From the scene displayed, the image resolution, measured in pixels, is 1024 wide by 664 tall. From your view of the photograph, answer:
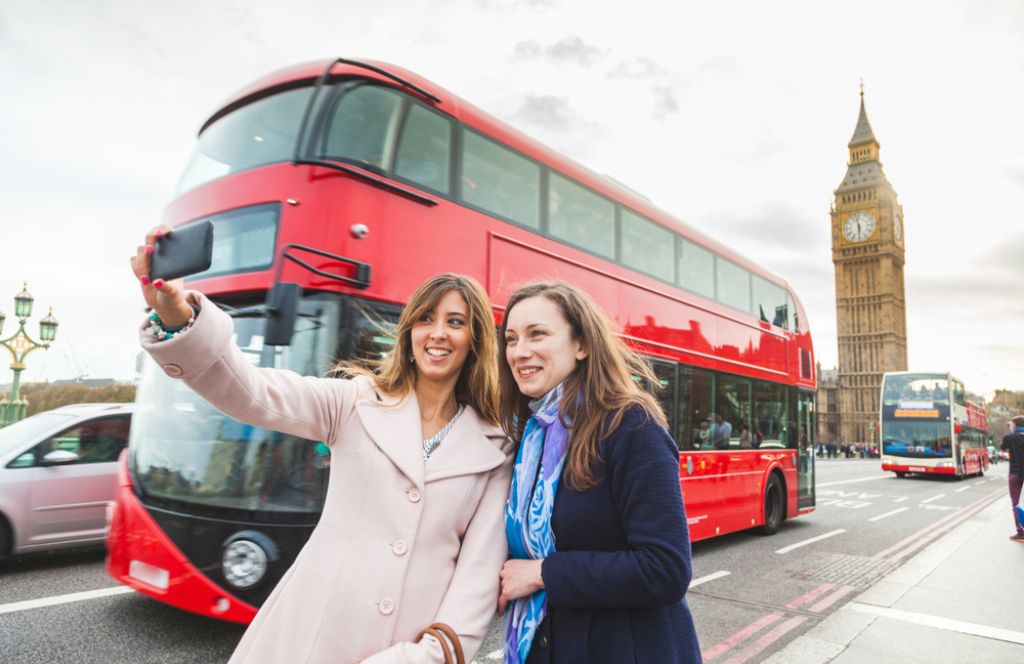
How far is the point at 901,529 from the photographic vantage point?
10.2 metres

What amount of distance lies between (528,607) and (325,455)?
2.49 meters

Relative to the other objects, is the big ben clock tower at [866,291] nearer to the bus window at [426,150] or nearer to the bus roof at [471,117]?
the bus roof at [471,117]

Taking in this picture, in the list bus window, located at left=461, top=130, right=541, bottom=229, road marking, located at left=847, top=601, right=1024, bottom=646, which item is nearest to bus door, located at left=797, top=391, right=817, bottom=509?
road marking, located at left=847, top=601, right=1024, bottom=646

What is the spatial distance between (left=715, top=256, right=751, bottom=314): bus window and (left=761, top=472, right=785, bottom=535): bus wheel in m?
2.60

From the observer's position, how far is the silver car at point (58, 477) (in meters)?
5.83

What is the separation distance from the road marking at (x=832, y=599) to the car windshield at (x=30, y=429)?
7.36 meters

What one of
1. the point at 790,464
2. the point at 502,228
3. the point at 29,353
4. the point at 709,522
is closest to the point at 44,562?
the point at 502,228

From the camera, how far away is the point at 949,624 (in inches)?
183

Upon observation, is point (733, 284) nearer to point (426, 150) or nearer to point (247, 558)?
point (426, 150)

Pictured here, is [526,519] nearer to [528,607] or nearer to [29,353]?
[528,607]

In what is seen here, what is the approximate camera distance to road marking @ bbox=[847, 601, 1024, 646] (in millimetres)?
4445

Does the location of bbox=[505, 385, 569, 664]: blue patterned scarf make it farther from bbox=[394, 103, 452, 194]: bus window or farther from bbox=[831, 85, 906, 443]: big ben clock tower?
bbox=[831, 85, 906, 443]: big ben clock tower

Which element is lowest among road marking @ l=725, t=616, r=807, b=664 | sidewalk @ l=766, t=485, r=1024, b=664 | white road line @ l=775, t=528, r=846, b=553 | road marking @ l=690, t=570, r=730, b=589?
white road line @ l=775, t=528, r=846, b=553

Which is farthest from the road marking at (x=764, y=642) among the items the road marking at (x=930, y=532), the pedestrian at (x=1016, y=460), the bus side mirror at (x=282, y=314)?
the pedestrian at (x=1016, y=460)
